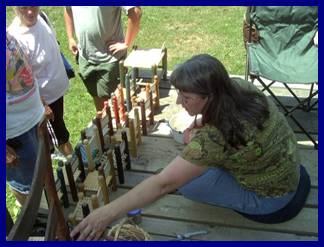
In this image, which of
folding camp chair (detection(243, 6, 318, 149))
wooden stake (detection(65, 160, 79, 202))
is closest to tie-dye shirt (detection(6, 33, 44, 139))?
wooden stake (detection(65, 160, 79, 202))

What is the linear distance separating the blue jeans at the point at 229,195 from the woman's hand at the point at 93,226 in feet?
2.22

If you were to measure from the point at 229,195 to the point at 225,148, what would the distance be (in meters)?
0.44

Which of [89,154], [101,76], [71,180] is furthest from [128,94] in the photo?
[71,180]

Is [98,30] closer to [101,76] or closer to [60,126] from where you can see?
[101,76]

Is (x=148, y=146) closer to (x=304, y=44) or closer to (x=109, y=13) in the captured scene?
(x=109, y=13)

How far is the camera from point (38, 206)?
4.79ft

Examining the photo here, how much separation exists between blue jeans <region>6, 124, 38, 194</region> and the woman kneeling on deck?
0.68 metres

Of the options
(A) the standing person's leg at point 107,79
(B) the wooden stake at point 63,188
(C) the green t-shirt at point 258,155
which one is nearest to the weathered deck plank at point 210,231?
(C) the green t-shirt at point 258,155

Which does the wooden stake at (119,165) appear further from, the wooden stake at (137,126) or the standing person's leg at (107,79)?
the standing person's leg at (107,79)

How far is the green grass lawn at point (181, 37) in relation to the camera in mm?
4566

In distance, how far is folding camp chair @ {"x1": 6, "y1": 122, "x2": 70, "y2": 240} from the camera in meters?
1.29

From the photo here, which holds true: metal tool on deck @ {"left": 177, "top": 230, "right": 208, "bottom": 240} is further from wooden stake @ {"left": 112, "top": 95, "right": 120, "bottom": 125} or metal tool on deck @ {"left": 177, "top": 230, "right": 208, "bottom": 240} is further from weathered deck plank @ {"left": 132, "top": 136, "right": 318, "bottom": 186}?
wooden stake @ {"left": 112, "top": 95, "right": 120, "bottom": 125}

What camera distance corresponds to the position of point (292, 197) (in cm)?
236
